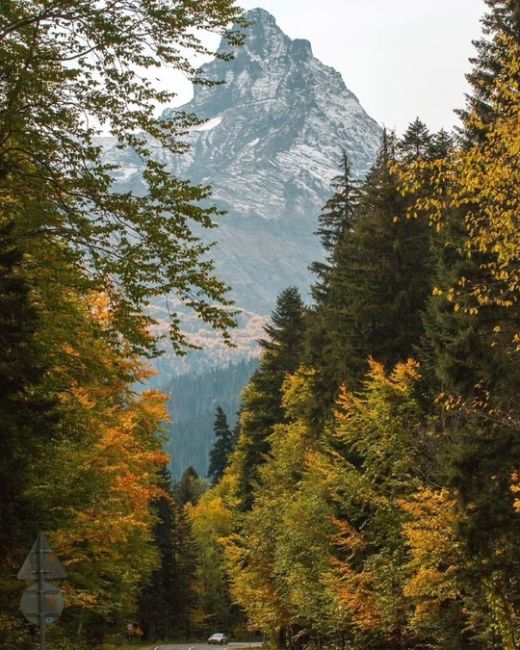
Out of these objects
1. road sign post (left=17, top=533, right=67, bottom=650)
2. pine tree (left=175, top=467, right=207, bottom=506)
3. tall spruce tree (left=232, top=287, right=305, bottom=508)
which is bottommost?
road sign post (left=17, top=533, right=67, bottom=650)

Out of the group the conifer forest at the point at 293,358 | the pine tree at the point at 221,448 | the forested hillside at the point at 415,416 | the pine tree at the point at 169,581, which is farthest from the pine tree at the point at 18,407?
the pine tree at the point at 221,448

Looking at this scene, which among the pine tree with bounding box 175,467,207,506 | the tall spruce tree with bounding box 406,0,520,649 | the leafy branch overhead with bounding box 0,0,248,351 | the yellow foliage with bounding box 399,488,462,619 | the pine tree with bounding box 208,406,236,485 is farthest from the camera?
the pine tree with bounding box 208,406,236,485

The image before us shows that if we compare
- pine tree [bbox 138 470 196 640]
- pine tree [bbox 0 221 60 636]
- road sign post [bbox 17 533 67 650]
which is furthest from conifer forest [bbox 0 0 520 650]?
pine tree [bbox 138 470 196 640]

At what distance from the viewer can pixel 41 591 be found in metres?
14.4

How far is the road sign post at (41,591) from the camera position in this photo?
47.1 feet

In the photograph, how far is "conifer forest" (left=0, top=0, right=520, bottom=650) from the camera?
13.7 metres

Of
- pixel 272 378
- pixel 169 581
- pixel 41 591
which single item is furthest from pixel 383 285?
pixel 169 581

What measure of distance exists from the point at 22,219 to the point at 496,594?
13.3 metres

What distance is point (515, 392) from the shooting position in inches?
861

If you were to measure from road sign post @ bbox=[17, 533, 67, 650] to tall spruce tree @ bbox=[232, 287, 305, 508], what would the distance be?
3730 centimetres

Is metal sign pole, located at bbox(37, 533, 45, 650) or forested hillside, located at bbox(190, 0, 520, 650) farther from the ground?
forested hillside, located at bbox(190, 0, 520, 650)

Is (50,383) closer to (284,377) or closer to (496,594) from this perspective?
(496,594)

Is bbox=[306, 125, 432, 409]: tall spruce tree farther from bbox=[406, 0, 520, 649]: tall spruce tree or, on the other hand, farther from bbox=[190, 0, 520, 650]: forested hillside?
bbox=[406, 0, 520, 649]: tall spruce tree

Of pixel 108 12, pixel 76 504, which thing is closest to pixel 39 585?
pixel 76 504
